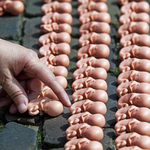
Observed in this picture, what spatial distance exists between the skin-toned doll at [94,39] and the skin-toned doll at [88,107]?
1.81 feet

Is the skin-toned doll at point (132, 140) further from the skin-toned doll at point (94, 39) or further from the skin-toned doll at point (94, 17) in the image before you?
the skin-toned doll at point (94, 17)

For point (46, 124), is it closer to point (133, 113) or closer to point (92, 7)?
point (133, 113)

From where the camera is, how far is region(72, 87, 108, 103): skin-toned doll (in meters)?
1.75

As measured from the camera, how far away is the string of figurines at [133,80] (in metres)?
1.54

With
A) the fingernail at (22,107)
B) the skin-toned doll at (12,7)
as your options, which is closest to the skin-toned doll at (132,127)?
the fingernail at (22,107)

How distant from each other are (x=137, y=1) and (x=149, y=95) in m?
1.11

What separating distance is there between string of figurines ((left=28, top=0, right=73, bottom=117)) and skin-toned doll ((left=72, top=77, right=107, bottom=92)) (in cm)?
7

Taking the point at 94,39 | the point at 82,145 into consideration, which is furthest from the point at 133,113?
the point at 94,39

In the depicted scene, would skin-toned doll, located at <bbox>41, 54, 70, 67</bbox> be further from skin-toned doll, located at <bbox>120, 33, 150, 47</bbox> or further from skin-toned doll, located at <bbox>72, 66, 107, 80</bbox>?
skin-toned doll, located at <bbox>120, 33, 150, 47</bbox>

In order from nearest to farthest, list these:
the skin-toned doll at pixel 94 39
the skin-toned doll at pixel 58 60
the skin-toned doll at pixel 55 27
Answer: the skin-toned doll at pixel 58 60
the skin-toned doll at pixel 94 39
the skin-toned doll at pixel 55 27

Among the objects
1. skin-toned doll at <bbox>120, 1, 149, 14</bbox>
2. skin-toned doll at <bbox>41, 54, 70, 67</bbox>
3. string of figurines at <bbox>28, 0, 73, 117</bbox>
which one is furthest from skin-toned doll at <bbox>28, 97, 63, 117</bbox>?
skin-toned doll at <bbox>120, 1, 149, 14</bbox>

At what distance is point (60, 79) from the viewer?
1881 mm

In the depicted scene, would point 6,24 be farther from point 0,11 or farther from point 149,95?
point 149,95

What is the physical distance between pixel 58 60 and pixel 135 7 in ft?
2.67
